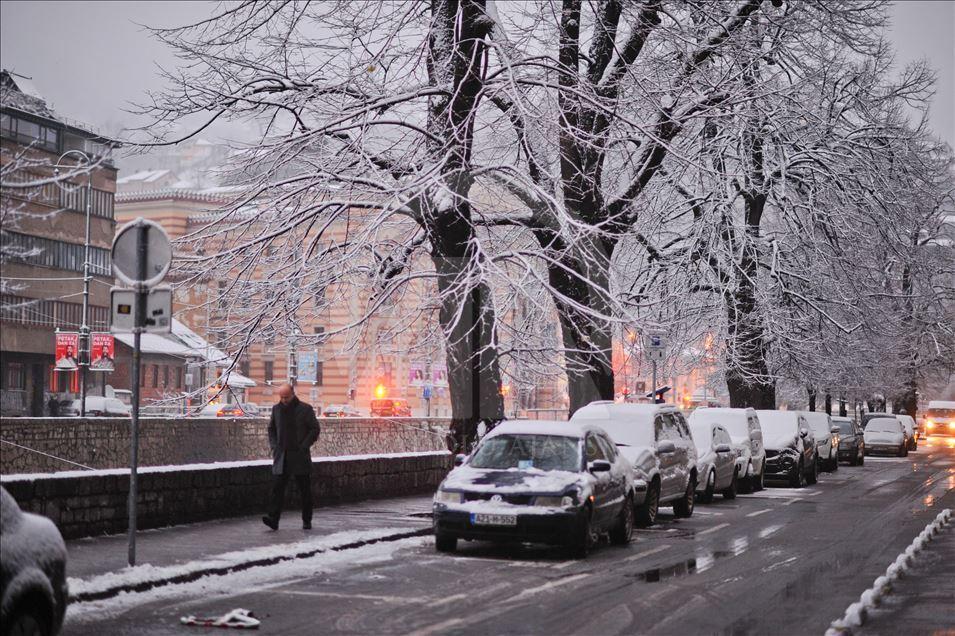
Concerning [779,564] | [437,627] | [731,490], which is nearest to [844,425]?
[731,490]

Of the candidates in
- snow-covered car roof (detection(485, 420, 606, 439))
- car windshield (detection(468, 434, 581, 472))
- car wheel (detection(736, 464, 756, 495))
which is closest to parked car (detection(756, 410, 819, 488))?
car wheel (detection(736, 464, 756, 495))

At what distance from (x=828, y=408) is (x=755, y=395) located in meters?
23.7

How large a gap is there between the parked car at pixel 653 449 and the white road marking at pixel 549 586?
5749mm

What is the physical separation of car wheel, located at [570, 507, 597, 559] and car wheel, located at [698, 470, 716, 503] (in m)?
10.5

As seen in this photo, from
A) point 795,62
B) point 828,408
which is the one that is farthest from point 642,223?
point 828,408

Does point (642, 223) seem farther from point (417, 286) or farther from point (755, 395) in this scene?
point (417, 286)

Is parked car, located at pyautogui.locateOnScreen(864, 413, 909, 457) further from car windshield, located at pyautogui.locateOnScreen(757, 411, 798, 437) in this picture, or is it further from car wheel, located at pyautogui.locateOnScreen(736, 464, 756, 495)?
car wheel, located at pyautogui.locateOnScreen(736, 464, 756, 495)

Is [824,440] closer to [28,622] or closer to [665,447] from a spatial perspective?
[665,447]

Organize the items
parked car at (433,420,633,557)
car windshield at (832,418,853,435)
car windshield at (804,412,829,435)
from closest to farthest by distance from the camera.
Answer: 1. parked car at (433,420,633,557)
2. car windshield at (804,412,829,435)
3. car windshield at (832,418,853,435)

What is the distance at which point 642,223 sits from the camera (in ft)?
112

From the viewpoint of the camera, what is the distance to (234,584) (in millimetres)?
12422

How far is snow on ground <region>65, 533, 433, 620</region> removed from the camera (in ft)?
35.2

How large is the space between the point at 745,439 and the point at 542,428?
14.2 meters

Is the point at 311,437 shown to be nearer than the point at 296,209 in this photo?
Yes
